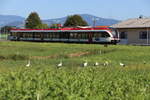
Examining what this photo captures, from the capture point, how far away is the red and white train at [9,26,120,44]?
57.6 meters

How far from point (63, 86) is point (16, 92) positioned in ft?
4.39

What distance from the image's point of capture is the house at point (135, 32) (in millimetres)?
58344

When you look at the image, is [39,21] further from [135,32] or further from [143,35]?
[143,35]

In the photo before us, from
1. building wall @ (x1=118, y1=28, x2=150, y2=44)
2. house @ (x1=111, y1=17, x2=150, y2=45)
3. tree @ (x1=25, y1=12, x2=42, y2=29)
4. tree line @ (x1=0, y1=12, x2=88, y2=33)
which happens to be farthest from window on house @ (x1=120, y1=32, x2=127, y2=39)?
tree @ (x1=25, y1=12, x2=42, y2=29)

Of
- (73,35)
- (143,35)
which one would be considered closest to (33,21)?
(73,35)

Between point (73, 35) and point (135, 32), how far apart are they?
35.8 feet

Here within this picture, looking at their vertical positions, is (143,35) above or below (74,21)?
below

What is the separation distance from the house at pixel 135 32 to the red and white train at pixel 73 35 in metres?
2.91

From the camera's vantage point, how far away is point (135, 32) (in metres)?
59.7

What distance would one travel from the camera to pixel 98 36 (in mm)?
59094

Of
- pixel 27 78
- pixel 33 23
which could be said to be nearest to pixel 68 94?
pixel 27 78

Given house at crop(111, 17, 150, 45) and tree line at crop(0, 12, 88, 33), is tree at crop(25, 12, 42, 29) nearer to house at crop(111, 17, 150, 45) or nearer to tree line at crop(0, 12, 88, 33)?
tree line at crop(0, 12, 88, 33)

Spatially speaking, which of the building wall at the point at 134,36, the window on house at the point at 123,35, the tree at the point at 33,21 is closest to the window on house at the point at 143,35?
the building wall at the point at 134,36

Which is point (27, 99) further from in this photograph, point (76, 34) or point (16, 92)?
point (76, 34)
